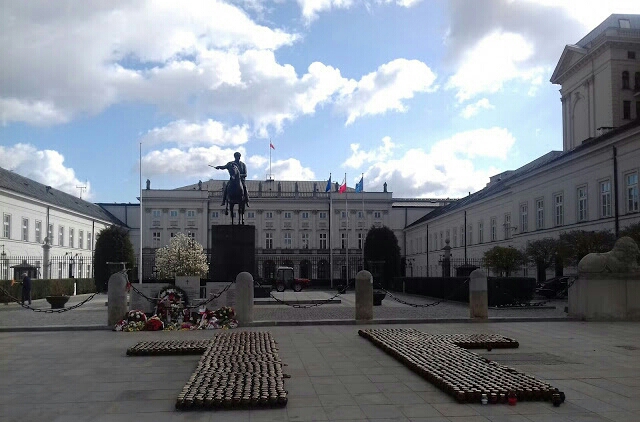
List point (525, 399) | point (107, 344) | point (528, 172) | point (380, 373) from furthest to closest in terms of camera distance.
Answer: point (528, 172), point (107, 344), point (380, 373), point (525, 399)

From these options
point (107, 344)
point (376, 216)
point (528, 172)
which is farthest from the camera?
point (376, 216)

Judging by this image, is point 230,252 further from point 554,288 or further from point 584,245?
point 554,288

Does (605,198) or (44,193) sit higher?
(44,193)

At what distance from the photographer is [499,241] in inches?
2317

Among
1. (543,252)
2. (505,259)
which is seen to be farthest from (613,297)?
(505,259)

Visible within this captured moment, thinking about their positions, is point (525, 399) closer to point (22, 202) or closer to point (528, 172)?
point (528, 172)

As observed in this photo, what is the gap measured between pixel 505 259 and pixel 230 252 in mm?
21055

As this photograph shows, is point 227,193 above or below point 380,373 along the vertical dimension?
above

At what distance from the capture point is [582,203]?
4316 centimetres

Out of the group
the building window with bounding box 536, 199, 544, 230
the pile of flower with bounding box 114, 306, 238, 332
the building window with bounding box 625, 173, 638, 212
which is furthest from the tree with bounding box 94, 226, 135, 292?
the building window with bounding box 625, 173, 638, 212

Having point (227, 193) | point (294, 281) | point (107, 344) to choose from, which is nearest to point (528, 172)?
point (294, 281)

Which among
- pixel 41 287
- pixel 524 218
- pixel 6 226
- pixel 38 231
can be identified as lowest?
pixel 41 287

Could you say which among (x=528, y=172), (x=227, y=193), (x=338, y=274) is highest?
(x=528, y=172)

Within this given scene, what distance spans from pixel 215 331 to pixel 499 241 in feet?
151
